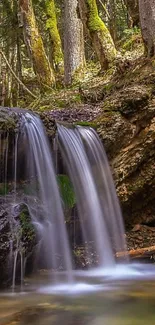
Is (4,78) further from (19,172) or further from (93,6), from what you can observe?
(19,172)

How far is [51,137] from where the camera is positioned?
6316mm

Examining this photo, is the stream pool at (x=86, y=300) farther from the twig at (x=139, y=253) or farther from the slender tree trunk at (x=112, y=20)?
the slender tree trunk at (x=112, y=20)

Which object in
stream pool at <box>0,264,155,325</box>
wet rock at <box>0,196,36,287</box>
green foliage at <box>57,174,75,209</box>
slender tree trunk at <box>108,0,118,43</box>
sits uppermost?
slender tree trunk at <box>108,0,118,43</box>

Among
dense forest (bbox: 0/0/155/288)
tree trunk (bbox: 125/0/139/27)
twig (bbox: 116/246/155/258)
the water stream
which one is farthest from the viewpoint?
tree trunk (bbox: 125/0/139/27)

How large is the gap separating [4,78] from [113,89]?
Answer: 5844 mm

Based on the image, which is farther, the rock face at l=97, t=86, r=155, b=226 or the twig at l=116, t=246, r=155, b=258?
the rock face at l=97, t=86, r=155, b=226

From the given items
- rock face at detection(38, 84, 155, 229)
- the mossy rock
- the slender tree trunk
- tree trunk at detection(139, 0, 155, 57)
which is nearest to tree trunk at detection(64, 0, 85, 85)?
the slender tree trunk

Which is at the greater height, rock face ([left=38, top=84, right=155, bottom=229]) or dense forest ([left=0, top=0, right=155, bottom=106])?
dense forest ([left=0, top=0, right=155, bottom=106])

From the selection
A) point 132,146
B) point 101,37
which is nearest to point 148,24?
point 132,146

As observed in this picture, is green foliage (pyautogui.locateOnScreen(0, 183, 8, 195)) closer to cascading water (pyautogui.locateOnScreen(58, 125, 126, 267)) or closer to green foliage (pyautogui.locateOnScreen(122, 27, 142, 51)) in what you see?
cascading water (pyautogui.locateOnScreen(58, 125, 126, 267))

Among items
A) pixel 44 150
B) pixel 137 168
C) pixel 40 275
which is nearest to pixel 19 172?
pixel 44 150

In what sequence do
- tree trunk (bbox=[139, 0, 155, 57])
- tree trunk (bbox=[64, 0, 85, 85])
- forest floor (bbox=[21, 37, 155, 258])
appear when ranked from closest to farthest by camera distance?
1. forest floor (bbox=[21, 37, 155, 258])
2. tree trunk (bbox=[139, 0, 155, 57])
3. tree trunk (bbox=[64, 0, 85, 85])

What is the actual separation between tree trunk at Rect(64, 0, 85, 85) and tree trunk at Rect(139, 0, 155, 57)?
4.28 meters

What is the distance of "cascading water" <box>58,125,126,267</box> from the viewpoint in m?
6.38
